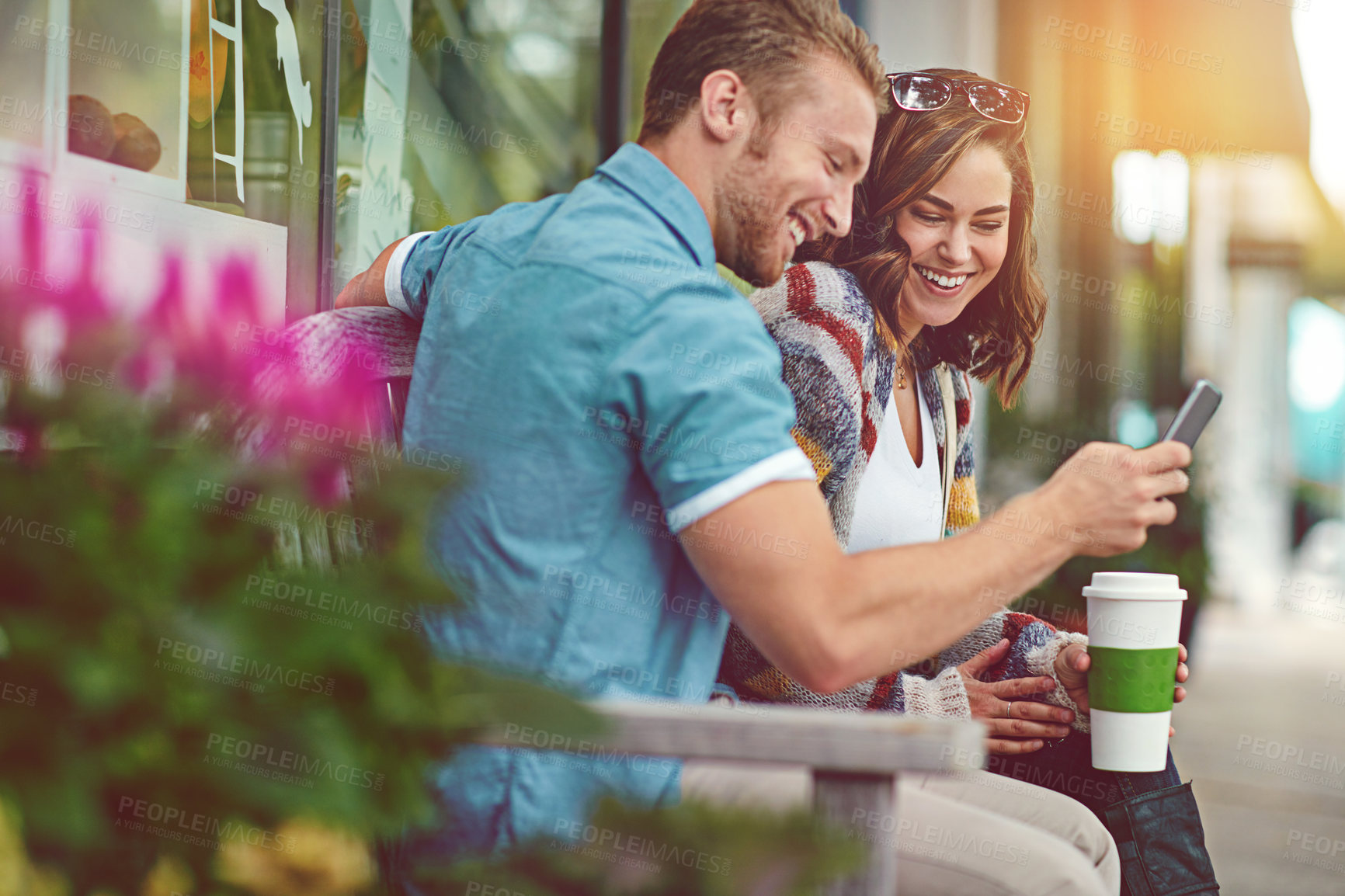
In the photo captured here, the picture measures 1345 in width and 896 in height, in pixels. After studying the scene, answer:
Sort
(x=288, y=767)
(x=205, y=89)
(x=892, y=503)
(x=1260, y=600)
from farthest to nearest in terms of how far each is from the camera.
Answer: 1. (x=1260, y=600)
2. (x=205, y=89)
3. (x=892, y=503)
4. (x=288, y=767)

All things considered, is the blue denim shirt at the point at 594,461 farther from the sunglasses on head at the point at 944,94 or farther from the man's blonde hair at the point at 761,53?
the sunglasses on head at the point at 944,94

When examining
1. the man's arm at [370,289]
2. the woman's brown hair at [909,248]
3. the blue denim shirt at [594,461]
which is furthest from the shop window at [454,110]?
the blue denim shirt at [594,461]

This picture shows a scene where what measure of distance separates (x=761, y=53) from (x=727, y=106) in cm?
7

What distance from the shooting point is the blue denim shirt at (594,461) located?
3.48ft

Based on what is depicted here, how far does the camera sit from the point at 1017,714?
156 centimetres

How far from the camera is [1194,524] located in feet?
19.1

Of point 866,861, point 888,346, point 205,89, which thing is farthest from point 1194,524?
point 866,861

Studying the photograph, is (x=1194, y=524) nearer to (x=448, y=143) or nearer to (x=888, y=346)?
(x=448, y=143)

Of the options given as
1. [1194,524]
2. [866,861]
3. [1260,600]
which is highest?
[866,861]

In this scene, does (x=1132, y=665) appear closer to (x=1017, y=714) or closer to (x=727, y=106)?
(x=1017, y=714)

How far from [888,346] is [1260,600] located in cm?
1298

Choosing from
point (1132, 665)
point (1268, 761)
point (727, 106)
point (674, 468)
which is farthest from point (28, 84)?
point (1268, 761)

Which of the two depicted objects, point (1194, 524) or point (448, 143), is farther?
point (1194, 524)

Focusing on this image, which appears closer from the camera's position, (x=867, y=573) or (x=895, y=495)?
(x=867, y=573)
